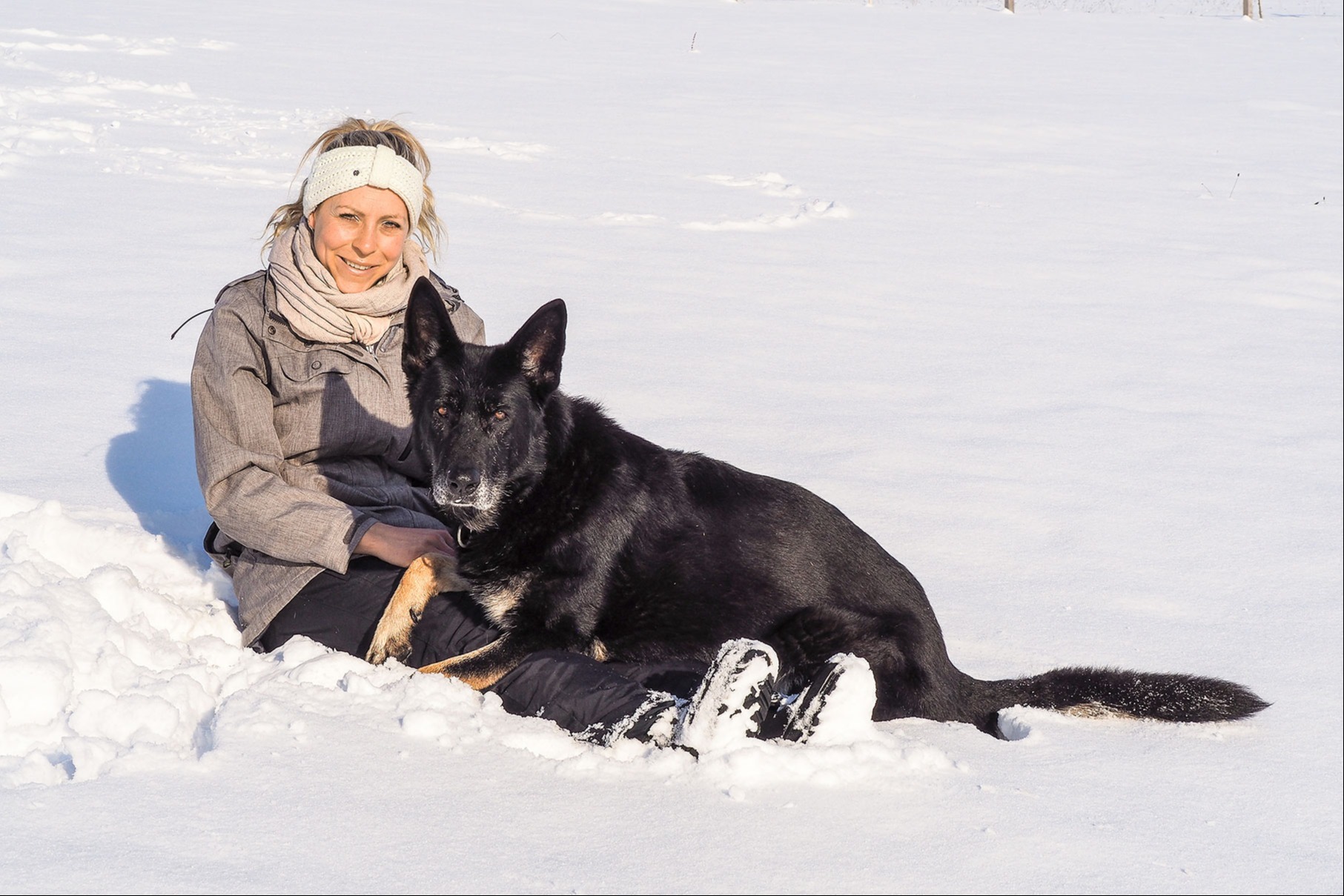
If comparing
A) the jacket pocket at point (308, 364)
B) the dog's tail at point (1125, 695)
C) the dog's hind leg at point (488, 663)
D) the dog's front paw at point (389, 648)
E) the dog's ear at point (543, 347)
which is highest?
the dog's ear at point (543, 347)

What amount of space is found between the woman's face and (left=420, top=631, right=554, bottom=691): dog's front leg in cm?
129

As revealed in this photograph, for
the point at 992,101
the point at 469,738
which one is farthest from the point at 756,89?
the point at 469,738

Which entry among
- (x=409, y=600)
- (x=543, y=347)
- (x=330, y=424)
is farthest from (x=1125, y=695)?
(x=330, y=424)

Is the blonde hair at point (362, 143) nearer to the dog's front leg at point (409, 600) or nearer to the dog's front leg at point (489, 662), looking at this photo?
the dog's front leg at point (409, 600)

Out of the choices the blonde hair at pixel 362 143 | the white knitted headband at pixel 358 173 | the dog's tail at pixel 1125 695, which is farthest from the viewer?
the blonde hair at pixel 362 143

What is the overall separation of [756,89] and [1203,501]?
10452 millimetres

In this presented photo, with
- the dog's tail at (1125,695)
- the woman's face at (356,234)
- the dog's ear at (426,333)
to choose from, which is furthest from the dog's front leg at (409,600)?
the dog's tail at (1125,695)

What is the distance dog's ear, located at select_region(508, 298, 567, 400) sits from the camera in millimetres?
3273

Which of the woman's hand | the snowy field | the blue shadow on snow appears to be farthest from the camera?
the blue shadow on snow

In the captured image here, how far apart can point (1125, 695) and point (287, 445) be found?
8.56ft

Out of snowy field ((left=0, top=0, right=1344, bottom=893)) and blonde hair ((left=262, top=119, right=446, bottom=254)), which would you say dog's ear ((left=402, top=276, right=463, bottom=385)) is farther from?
snowy field ((left=0, top=0, right=1344, bottom=893))

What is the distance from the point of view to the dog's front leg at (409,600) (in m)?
3.19

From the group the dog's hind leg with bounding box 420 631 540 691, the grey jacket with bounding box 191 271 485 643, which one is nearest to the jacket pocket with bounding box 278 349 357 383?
the grey jacket with bounding box 191 271 485 643

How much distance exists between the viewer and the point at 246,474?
10.9 feet
